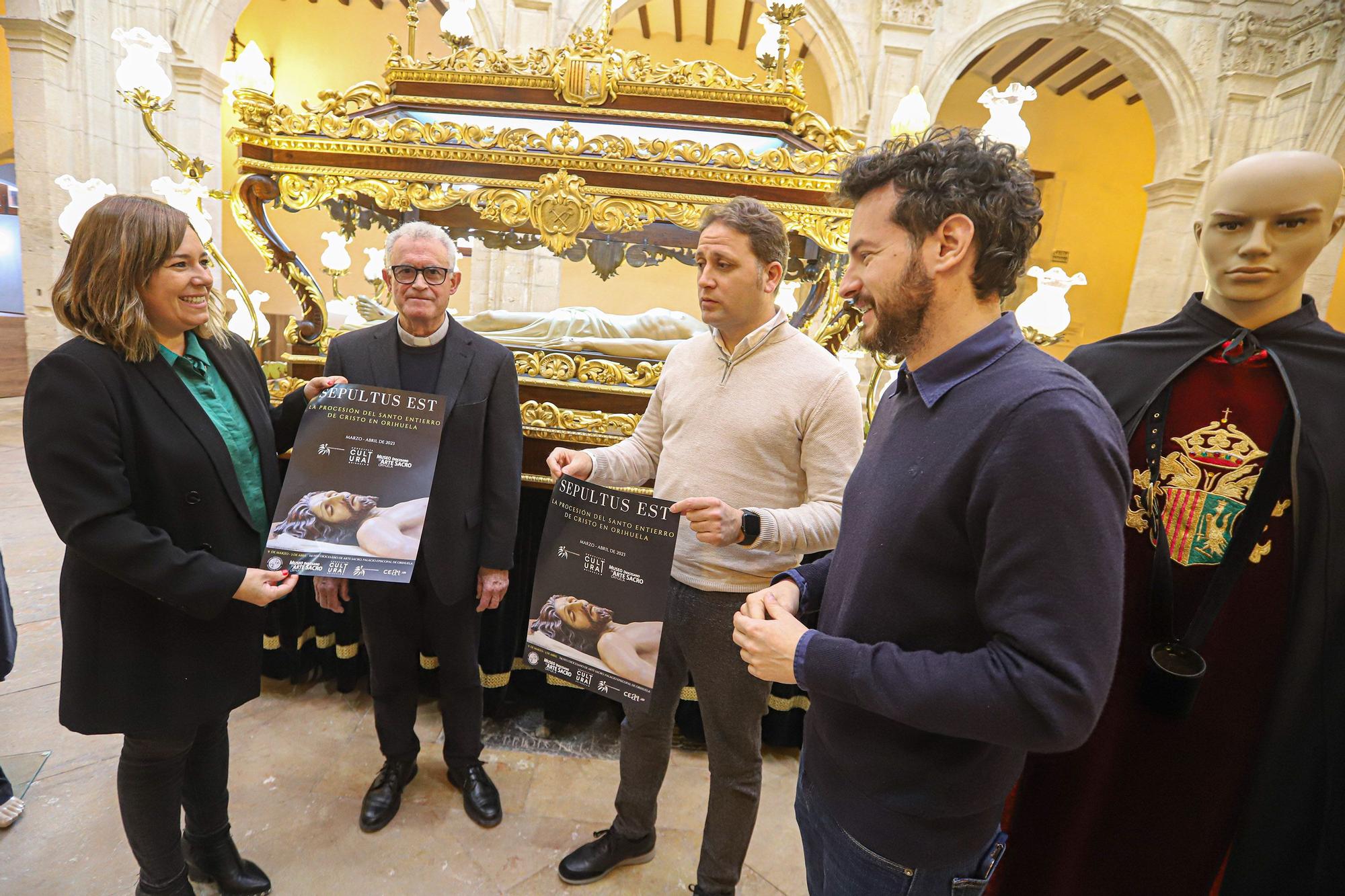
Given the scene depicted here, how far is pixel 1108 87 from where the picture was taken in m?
12.6

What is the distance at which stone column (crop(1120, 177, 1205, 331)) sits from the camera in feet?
27.7

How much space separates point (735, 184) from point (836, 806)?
2.15m

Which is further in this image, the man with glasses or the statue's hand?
the statue's hand

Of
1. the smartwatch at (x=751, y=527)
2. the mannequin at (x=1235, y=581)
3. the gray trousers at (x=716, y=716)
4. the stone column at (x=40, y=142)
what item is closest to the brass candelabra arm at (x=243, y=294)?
the gray trousers at (x=716, y=716)

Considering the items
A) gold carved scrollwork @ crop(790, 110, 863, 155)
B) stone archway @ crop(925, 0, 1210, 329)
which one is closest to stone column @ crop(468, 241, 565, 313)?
gold carved scrollwork @ crop(790, 110, 863, 155)

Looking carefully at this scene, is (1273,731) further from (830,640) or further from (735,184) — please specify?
(735,184)

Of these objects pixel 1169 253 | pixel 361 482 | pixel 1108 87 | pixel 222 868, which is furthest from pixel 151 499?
pixel 1108 87

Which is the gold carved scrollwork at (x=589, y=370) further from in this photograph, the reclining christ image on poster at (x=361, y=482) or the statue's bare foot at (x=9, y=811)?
the statue's bare foot at (x=9, y=811)

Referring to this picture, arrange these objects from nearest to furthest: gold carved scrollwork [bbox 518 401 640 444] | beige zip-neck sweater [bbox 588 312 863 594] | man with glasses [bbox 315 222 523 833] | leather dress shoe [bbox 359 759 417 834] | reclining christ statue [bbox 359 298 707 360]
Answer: beige zip-neck sweater [bbox 588 312 863 594] < man with glasses [bbox 315 222 523 833] < leather dress shoe [bbox 359 759 417 834] < gold carved scrollwork [bbox 518 401 640 444] < reclining christ statue [bbox 359 298 707 360]

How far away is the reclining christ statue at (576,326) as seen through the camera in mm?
2881

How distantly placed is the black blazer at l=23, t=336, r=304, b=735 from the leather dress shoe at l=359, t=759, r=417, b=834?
2.52 feet

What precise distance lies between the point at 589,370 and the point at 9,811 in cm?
244

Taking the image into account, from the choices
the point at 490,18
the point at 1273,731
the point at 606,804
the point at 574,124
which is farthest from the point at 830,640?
the point at 490,18

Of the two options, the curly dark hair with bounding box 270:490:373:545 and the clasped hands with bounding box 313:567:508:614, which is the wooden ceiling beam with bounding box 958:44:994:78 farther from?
the curly dark hair with bounding box 270:490:373:545
